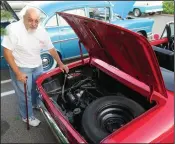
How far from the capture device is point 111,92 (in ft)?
9.64

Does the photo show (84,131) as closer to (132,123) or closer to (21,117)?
(132,123)

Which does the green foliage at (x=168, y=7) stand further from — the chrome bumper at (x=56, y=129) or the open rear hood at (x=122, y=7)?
the chrome bumper at (x=56, y=129)

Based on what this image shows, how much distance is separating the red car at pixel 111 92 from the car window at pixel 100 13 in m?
2.85

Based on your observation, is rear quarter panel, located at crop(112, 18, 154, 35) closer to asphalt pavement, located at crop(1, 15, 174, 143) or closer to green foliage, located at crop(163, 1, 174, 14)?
asphalt pavement, located at crop(1, 15, 174, 143)

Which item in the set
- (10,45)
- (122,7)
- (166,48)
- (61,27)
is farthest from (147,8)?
(10,45)

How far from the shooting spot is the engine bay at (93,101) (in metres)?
2.22

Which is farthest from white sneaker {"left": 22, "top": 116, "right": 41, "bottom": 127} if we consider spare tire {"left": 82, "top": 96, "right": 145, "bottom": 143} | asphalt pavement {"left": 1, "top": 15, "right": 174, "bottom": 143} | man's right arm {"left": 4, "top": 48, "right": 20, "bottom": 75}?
spare tire {"left": 82, "top": 96, "right": 145, "bottom": 143}

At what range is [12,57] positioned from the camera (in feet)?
9.50

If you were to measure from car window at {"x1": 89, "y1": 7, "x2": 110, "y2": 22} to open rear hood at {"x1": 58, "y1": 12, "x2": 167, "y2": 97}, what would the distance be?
10.2ft

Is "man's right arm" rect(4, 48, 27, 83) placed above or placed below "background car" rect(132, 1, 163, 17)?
below

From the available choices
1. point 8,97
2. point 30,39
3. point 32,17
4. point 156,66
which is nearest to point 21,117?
point 8,97

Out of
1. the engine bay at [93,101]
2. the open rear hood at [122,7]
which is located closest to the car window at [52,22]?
the engine bay at [93,101]

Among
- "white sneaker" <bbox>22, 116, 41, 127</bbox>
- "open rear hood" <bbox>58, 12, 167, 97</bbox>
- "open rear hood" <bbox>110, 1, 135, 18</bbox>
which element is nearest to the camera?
"open rear hood" <bbox>58, 12, 167, 97</bbox>

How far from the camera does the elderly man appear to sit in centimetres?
285
